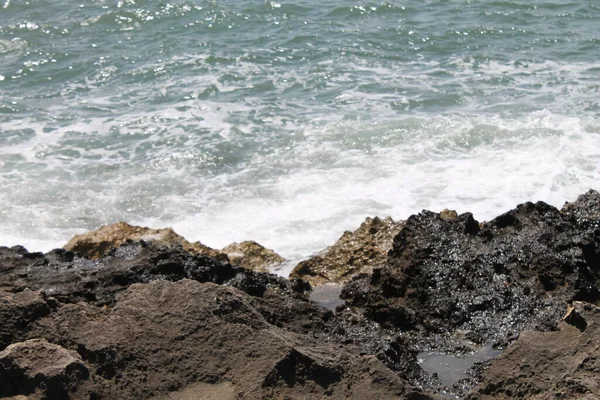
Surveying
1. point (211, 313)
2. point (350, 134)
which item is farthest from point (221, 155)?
point (211, 313)

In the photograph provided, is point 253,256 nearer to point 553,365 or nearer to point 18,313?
point 18,313

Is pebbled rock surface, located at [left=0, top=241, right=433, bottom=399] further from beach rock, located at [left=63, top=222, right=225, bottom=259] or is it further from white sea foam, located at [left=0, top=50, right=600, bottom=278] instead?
white sea foam, located at [left=0, top=50, right=600, bottom=278]

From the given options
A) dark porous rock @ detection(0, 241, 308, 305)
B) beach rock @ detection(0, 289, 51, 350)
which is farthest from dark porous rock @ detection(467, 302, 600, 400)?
beach rock @ detection(0, 289, 51, 350)

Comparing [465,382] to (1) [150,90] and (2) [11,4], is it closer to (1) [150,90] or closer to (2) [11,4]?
(1) [150,90]

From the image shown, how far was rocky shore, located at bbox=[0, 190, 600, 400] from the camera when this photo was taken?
3826 millimetres

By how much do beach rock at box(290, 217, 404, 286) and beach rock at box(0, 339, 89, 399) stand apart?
2.92 m

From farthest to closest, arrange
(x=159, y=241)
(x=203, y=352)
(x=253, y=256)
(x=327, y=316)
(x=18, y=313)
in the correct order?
1. (x=253, y=256)
2. (x=159, y=241)
3. (x=327, y=316)
4. (x=18, y=313)
5. (x=203, y=352)

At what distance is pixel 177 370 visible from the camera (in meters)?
3.93

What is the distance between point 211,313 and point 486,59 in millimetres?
10690

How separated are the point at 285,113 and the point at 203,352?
8080 mm

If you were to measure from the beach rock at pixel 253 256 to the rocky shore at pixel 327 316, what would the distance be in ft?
0.06

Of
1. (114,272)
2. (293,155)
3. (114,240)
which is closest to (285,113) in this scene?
(293,155)

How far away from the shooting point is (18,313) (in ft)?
13.8

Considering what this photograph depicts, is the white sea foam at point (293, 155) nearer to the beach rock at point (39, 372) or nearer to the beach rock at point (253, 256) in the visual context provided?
the beach rock at point (253, 256)
